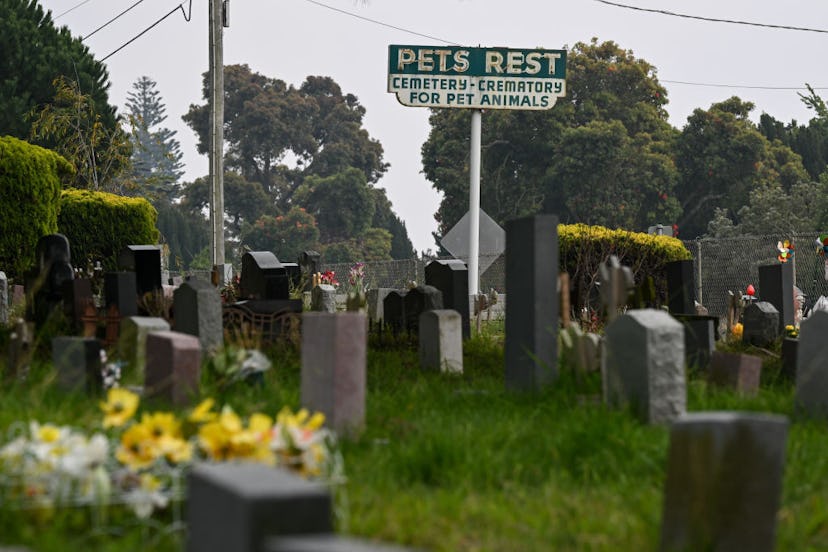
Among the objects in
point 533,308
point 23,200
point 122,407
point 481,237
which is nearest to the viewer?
point 122,407

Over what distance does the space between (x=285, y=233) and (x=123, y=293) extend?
156ft

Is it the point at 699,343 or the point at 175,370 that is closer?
the point at 175,370

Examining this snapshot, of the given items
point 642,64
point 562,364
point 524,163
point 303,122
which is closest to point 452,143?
point 524,163

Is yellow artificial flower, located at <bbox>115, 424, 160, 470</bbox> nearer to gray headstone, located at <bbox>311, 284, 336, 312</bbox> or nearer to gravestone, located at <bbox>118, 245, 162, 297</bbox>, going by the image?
gravestone, located at <bbox>118, 245, 162, 297</bbox>

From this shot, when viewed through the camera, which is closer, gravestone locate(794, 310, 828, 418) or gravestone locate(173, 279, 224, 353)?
gravestone locate(794, 310, 828, 418)

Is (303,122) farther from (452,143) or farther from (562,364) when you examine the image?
(562,364)

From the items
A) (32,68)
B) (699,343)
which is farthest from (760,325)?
(32,68)

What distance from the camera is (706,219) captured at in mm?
45188

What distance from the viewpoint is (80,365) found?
7.00m

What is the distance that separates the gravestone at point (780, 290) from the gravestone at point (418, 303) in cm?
494

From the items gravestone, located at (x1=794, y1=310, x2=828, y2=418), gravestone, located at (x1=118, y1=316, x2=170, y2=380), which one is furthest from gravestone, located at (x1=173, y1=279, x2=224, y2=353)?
gravestone, located at (x1=794, y1=310, x2=828, y2=418)

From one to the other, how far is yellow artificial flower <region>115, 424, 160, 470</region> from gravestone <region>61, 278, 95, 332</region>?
6.15 metres

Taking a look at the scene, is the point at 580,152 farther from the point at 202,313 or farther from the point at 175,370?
the point at 175,370

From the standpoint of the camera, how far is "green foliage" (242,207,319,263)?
57.1 m
